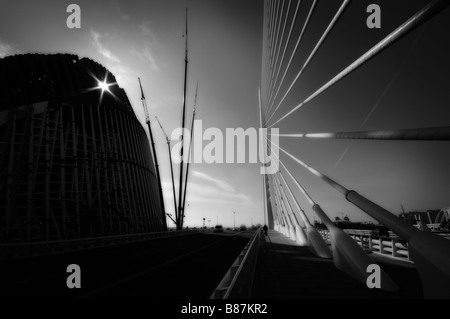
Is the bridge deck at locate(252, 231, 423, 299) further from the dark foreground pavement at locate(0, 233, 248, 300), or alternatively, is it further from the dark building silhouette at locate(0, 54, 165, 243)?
the dark building silhouette at locate(0, 54, 165, 243)

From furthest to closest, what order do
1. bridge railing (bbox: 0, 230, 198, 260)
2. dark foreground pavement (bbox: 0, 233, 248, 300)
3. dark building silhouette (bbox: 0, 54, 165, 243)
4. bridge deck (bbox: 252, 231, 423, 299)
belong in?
1. dark building silhouette (bbox: 0, 54, 165, 243)
2. bridge railing (bbox: 0, 230, 198, 260)
3. dark foreground pavement (bbox: 0, 233, 248, 300)
4. bridge deck (bbox: 252, 231, 423, 299)

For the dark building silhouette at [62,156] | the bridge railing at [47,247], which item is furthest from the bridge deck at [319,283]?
the dark building silhouette at [62,156]

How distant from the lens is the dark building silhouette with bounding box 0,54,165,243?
2562 centimetres

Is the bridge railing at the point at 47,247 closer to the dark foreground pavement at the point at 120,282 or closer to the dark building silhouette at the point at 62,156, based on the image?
the dark foreground pavement at the point at 120,282

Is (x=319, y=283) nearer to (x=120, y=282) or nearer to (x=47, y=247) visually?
(x=120, y=282)

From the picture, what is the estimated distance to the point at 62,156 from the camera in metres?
29.9

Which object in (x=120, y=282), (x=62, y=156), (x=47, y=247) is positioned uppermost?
(x=62, y=156)

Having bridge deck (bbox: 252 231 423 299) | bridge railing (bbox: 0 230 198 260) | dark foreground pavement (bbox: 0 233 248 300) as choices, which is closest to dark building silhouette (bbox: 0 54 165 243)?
bridge railing (bbox: 0 230 198 260)

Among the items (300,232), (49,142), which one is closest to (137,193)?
(49,142)

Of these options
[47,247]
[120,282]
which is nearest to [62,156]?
[47,247]

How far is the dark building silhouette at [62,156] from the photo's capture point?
1009 inches

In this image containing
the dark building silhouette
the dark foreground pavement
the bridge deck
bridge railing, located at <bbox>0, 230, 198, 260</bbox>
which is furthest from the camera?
the dark building silhouette

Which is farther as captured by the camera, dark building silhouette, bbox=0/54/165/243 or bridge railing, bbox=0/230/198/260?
dark building silhouette, bbox=0/54/165/243
